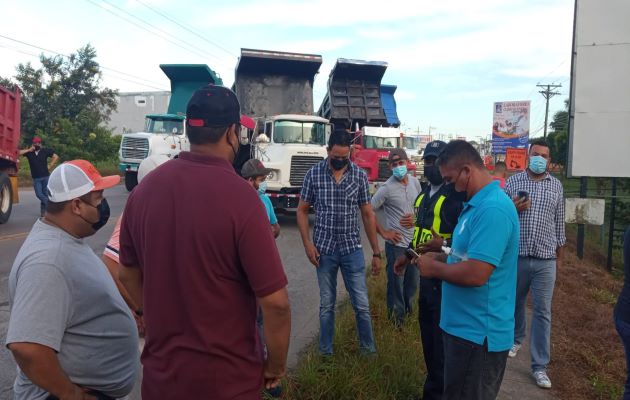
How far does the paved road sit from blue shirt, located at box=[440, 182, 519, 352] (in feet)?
7.31

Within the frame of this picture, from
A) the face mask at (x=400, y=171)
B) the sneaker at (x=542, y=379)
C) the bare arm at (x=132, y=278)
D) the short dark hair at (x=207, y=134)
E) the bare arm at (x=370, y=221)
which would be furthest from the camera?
the face mask at (x=400, y=171)

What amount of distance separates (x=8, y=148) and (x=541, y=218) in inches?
456

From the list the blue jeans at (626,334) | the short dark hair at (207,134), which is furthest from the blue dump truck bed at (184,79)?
the short dark hair at (207,134)

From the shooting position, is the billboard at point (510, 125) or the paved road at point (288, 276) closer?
the paved road at point (288, 276)

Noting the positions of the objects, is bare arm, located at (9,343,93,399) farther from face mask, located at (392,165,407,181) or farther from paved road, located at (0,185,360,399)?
face mask, located at (392,165,407,181)

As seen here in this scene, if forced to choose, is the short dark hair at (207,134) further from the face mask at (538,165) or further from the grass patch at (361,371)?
the face mask at (538,165)

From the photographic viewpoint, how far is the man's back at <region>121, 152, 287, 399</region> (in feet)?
5.87

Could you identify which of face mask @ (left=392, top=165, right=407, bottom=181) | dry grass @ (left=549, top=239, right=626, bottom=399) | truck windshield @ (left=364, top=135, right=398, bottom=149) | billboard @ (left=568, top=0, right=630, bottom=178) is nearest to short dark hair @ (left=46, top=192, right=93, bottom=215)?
face mask @ (left=392, top=165, right=407, bottom=181)

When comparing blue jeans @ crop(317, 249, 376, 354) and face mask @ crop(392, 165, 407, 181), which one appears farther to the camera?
face mask @ crop(392, 165, 407, 181)

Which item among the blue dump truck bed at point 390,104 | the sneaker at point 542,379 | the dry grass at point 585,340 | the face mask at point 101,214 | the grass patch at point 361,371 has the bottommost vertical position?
the dry grass at point 585,340

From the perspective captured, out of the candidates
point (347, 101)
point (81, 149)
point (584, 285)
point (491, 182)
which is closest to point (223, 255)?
point (491, 182)

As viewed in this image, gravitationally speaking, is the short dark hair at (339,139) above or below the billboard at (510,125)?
below

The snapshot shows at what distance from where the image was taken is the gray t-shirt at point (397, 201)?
557cm

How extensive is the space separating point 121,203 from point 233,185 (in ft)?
49.1
